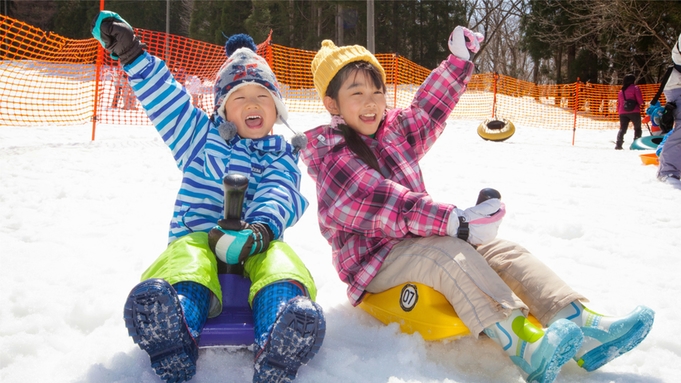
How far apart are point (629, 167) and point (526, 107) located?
11.9 metres

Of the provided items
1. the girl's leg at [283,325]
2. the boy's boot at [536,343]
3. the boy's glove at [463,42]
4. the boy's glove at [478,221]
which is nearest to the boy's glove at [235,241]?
the girl's leg at [283,325]

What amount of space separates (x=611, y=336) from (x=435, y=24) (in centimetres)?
2481

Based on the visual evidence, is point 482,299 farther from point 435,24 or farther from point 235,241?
point 435,24

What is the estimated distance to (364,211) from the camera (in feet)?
7.07

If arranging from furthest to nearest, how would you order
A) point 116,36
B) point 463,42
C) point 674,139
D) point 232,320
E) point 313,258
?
point 674,139
point 313,258
point 463,42
point 116,36
point 232,320

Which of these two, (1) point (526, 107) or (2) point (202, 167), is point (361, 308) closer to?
(2) point (202, 167)

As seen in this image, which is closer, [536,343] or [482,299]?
[536,343]

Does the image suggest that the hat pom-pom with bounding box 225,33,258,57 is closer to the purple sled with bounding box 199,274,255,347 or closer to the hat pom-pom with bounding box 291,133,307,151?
the hat pom-pom with bounding box 291,133,307,151

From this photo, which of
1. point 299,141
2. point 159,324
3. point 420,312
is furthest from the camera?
point 299,141

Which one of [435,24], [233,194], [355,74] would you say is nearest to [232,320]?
[233,194]

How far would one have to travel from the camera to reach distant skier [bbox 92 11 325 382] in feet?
5.05

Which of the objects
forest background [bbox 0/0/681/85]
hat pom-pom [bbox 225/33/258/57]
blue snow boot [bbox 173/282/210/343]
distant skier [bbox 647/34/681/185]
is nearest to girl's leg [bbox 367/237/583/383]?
blue snow boot [bbox 173/282/210/343]

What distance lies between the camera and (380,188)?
214 centimetres

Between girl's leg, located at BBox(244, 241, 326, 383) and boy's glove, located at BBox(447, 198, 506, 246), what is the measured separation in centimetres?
61
